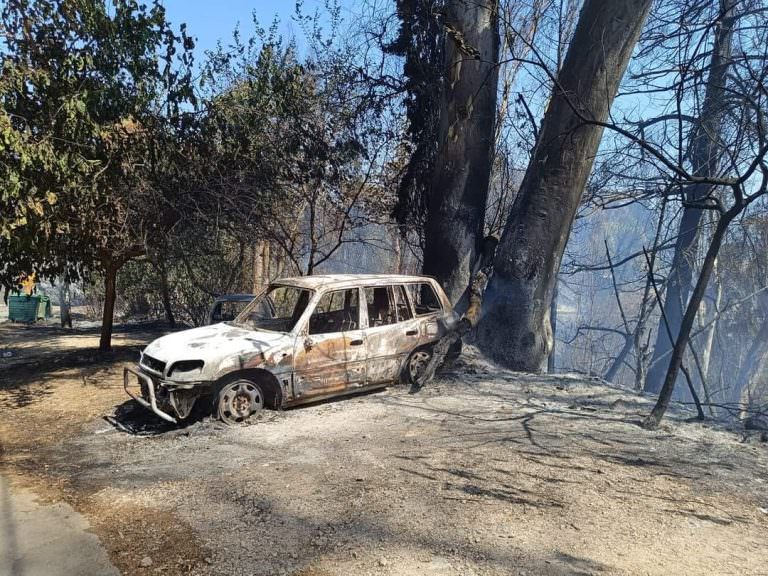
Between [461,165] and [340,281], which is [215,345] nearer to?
[340,281]

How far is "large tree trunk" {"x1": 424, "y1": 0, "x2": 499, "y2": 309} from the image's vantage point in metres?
10.3

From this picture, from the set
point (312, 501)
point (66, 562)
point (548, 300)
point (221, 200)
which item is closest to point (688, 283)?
point (548, 300)

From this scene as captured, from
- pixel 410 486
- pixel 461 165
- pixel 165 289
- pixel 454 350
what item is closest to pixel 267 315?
pixel 454 350

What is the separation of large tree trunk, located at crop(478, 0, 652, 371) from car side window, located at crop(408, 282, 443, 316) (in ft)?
4.73

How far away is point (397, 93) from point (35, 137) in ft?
24.7

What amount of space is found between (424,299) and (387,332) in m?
1.70

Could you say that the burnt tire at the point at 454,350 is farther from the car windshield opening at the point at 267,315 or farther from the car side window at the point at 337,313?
the car windshield opening at the point at 267,315

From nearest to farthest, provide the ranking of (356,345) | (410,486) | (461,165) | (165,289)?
(410,486) < (356,345) < (461,165) < (165,289)

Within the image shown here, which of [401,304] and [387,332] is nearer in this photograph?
[387,332]

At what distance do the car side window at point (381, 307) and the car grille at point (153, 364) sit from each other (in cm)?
270

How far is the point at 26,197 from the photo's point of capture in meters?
6.62

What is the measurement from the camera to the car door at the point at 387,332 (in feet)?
23.9

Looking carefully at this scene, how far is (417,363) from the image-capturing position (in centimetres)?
791

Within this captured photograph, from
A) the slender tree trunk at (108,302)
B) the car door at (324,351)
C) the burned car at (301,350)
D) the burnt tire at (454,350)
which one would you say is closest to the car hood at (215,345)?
the burned car at (301,350)
